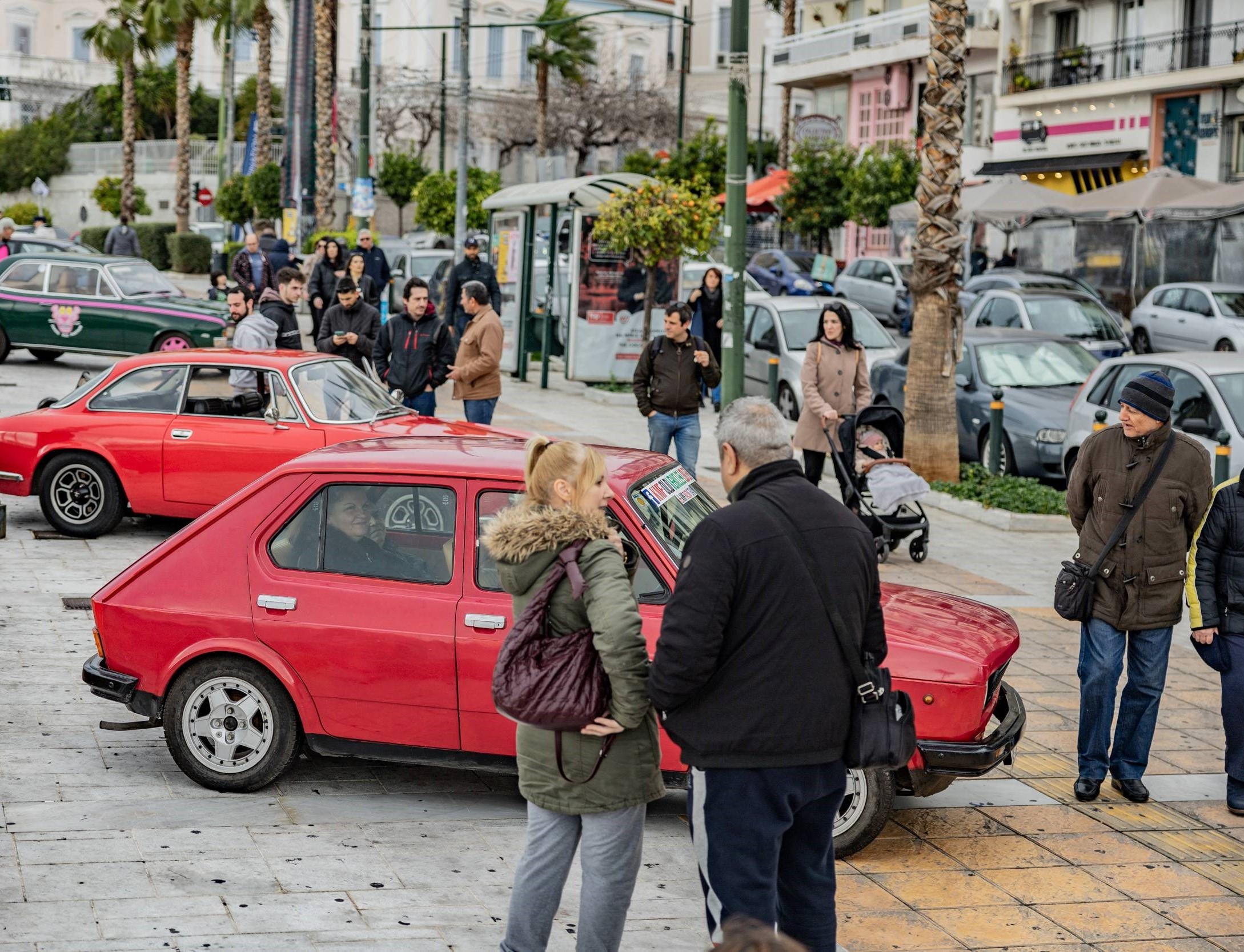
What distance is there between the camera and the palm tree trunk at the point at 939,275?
14852 mm

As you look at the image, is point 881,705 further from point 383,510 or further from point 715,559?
point 383,510

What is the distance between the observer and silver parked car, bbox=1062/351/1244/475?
13.2m

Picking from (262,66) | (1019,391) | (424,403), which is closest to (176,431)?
(424,403)

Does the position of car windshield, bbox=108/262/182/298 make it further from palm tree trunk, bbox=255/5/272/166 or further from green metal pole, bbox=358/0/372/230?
palm tree trunk, bbox=255/5/272/166

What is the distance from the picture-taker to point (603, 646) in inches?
161

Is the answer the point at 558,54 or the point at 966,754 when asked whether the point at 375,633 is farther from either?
the point at 558,54

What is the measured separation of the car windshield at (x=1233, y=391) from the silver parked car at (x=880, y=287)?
1794cm

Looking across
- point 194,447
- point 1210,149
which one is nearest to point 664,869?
point 194,447

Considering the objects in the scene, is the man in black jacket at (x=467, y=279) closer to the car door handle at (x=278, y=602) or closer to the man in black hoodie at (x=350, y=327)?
the man in black hoodie at (x=350, y=327)

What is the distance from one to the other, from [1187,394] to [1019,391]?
268 cm

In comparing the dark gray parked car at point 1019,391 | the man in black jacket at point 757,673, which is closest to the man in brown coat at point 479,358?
the dark gray parked car at point 1019,391

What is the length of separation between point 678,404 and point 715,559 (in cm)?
841

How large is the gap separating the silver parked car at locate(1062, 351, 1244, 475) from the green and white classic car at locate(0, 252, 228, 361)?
461 inches

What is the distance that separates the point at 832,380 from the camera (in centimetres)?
1204
